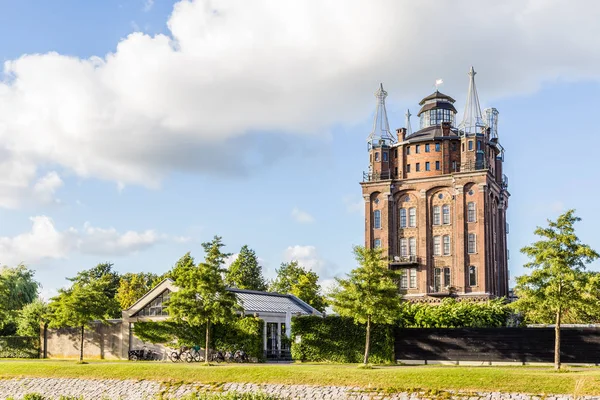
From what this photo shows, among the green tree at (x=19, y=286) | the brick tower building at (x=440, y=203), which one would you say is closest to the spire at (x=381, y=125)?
the brick tower building at (x=440, y=203)

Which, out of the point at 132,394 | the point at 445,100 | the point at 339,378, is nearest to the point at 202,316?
the point at 132,394

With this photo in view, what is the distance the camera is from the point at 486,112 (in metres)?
73.5

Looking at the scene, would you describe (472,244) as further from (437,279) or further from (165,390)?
(165,390)

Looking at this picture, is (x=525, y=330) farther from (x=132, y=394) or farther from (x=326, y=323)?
(x=132, y=394)

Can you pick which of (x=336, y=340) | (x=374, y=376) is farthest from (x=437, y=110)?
(x=374, y=376)

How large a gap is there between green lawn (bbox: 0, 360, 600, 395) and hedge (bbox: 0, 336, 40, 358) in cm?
1282

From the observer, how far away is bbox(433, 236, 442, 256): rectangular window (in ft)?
218

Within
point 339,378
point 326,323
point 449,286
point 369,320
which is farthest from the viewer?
point 449,286

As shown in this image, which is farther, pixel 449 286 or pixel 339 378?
pixel 449 286

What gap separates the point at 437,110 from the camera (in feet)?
233

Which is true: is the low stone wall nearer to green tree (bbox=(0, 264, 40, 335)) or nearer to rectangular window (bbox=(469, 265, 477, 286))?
green tree (bbox=(0, 264, 40, 335))

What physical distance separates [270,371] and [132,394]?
5845 millimetres

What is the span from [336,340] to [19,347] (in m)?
22.6

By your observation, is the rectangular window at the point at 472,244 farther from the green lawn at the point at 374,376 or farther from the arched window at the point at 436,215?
the green lawn at the point at 374,376
